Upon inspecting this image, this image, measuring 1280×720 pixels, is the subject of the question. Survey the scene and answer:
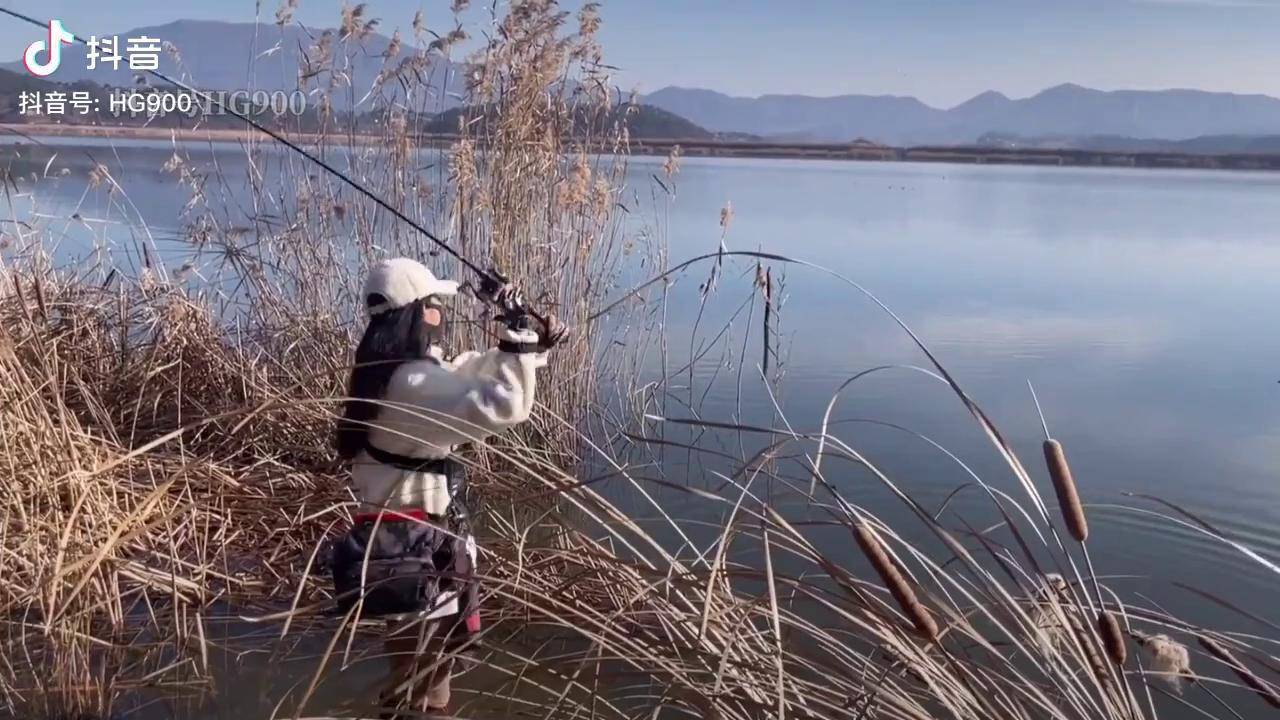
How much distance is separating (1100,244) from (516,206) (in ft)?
29.0

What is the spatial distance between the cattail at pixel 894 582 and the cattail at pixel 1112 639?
24 cm

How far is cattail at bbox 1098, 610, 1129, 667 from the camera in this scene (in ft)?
4.89

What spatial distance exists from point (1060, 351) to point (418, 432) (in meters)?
5.24

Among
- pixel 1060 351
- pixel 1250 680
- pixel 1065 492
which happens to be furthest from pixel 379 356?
pixel 1060 351

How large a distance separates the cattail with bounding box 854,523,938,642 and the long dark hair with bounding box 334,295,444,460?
98 cm

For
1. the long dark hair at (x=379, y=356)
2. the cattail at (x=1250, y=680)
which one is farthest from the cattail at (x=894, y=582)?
the long dark hair at (x=379, y=356)

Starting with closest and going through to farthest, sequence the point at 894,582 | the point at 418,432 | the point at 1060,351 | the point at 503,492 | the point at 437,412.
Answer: the point at 894,582 < the point at 437,412 < the point at 418,432 < the point at 503,492 < the point at 1060,351

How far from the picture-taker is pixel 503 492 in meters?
3.30

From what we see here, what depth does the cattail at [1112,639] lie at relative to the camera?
1490 mm

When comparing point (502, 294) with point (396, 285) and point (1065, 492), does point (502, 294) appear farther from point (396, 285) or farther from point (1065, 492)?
point (1065, 492)

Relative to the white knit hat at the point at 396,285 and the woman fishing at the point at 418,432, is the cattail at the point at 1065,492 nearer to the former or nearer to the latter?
the woman fishing at the point at 418,432

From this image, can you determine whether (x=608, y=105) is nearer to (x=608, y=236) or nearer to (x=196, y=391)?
(x=608, y=236)

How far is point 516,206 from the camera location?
13.9 ft

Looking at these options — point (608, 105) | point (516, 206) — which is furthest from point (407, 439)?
point (608, 105)
